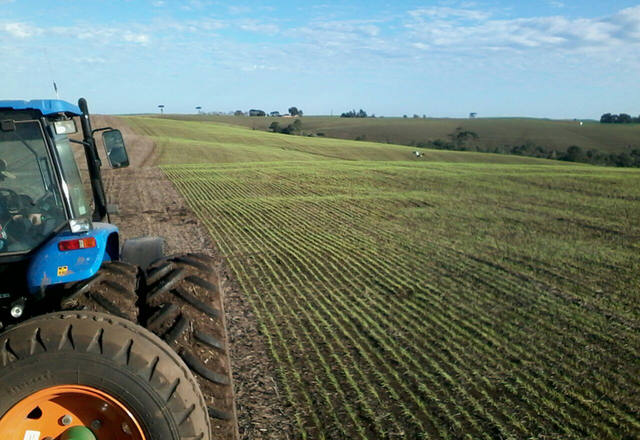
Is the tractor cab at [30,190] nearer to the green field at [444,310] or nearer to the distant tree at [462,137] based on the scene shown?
the green field at [444,310]

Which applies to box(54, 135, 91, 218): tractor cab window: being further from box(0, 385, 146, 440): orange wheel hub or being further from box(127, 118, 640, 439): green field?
box(127, 118, 640, 439): green field

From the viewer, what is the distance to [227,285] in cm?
841

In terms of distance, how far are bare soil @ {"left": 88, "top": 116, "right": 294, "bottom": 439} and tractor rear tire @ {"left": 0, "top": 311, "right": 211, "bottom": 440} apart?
2.29 m

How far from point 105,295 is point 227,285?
5.40 m

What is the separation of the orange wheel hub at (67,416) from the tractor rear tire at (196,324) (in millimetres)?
733

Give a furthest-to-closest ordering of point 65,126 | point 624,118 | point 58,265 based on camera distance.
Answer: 1. point 624,118
2. point 65,126
3. point 58,265

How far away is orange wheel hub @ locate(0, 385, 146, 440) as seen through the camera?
7.14 feet

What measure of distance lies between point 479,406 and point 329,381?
57.6 inches

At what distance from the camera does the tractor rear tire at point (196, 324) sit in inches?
118

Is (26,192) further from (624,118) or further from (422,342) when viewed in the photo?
(624,118)

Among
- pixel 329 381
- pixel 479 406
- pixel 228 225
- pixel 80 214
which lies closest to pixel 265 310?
pixel 329 381

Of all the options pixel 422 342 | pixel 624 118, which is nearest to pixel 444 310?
pixel 422 342

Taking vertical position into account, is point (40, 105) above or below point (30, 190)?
above

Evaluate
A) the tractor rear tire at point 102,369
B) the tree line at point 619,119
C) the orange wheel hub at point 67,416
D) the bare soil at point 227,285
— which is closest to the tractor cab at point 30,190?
the tractor rear tire at point 102,369
